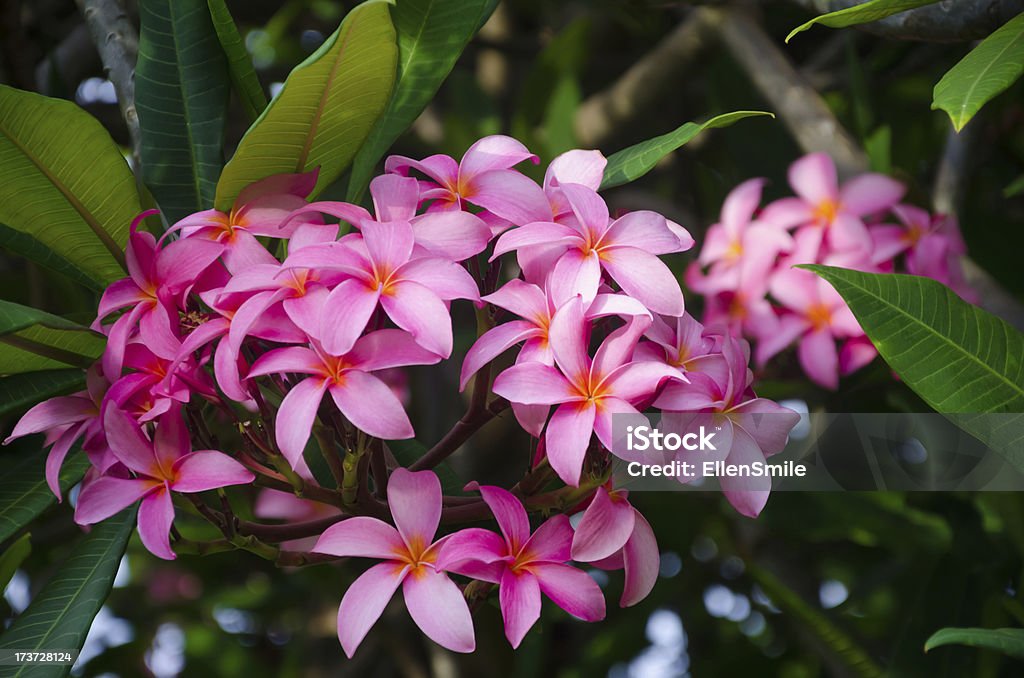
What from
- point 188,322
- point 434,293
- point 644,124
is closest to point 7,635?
point 188,322

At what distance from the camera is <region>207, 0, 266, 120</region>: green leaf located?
2.30 feet

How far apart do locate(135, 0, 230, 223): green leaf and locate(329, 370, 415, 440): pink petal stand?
0.93 feet

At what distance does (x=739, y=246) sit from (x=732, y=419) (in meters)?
0.75

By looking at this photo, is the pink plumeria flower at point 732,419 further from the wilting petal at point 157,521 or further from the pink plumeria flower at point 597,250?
the wilting petal at point 157,521

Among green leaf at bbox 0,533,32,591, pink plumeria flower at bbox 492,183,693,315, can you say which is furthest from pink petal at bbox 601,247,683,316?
green leaf at bbox 0,533,32,591

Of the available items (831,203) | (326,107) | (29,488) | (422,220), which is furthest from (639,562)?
(831,203)

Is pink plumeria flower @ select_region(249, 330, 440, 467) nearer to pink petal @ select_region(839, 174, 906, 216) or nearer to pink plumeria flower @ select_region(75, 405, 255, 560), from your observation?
pink plumeria flower @ select_region(75, 405, 255, 560)

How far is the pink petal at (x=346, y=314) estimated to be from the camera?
21.1 inches

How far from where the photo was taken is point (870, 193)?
4.17 ft

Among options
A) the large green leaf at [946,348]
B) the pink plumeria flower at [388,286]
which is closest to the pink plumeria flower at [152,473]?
the pink plumeria flower at [388,286]

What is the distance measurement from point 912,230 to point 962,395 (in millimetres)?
640

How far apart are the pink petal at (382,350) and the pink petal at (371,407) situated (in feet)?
0.03

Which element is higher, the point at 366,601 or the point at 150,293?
the point at 150,293

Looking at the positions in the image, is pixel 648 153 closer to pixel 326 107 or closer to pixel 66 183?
pixel 326 107
